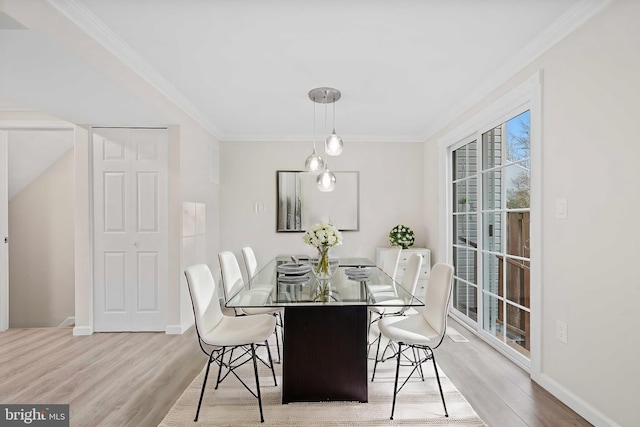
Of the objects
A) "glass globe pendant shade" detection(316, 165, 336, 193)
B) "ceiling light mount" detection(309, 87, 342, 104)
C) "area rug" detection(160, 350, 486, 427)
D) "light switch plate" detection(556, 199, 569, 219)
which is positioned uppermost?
"ceiling light mount" detection(309, 87, 342, 104)

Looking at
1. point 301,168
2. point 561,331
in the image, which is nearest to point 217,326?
point 561,331

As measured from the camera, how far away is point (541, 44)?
2.31m

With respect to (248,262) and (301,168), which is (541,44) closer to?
(248,262)

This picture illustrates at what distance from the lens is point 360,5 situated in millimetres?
1932

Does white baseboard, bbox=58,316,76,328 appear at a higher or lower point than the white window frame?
lower

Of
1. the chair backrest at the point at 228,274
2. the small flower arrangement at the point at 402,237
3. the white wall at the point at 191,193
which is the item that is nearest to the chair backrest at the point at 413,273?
the chair backrest at the point at 228,274

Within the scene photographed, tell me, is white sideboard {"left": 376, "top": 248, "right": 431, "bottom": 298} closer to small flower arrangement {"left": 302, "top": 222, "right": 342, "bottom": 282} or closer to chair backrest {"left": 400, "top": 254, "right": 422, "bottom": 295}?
chair backrest {"left": 400, "top": 254, "right": 422, "bottom": 295}

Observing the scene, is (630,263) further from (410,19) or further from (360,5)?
(360,5)

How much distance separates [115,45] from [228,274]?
→ 191cm

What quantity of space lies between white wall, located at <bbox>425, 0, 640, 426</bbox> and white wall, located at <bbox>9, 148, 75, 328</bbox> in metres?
5.34

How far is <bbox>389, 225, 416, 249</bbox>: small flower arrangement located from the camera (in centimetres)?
477

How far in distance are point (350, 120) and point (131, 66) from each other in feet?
8.17

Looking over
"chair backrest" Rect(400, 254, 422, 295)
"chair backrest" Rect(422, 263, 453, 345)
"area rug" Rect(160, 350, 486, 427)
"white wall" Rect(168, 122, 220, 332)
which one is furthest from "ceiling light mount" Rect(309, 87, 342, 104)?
"area rug" Rect(160, 350, 486, 427)

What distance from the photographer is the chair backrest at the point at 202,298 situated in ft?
6.85
